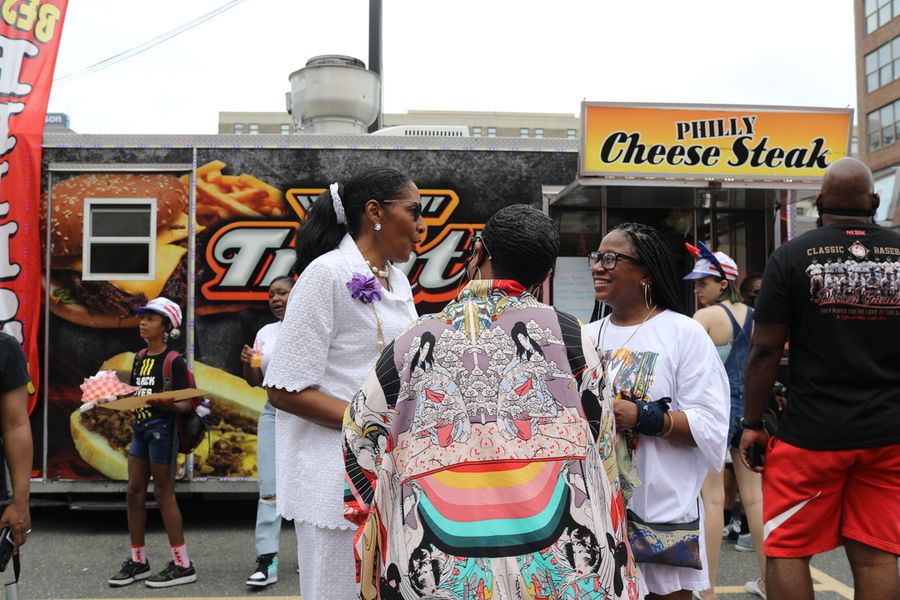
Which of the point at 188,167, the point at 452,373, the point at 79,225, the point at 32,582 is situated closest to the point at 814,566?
the point at 452,373

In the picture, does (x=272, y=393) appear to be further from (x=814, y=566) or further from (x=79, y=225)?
(x=79, y=225)

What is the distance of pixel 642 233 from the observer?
9.79 feet

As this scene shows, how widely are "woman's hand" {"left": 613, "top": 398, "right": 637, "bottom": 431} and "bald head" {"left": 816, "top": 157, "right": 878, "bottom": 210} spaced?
4.33ft

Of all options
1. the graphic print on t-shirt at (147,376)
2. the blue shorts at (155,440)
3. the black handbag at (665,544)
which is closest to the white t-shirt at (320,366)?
the black handbag at (665,544)

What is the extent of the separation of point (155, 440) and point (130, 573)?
0.85 metres

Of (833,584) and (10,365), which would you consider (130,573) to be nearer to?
(10,365)

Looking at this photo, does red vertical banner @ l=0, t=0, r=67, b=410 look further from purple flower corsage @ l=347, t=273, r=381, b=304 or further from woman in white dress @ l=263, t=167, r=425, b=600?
purple flower corsage @ l=347, t=273, r=381, b=304

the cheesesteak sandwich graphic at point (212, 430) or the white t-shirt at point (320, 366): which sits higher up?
the white t-shirt at point (320, 366)

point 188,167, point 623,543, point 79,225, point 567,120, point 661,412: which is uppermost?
point 567,120

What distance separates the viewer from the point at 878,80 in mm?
46844

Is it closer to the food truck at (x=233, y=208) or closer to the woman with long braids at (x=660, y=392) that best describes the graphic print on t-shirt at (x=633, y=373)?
the woman with long braids at (x=660, y=392)

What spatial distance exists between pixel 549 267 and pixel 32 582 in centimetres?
465

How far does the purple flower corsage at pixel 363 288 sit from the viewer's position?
232 centimetres

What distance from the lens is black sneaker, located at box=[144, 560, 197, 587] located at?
4.96m
